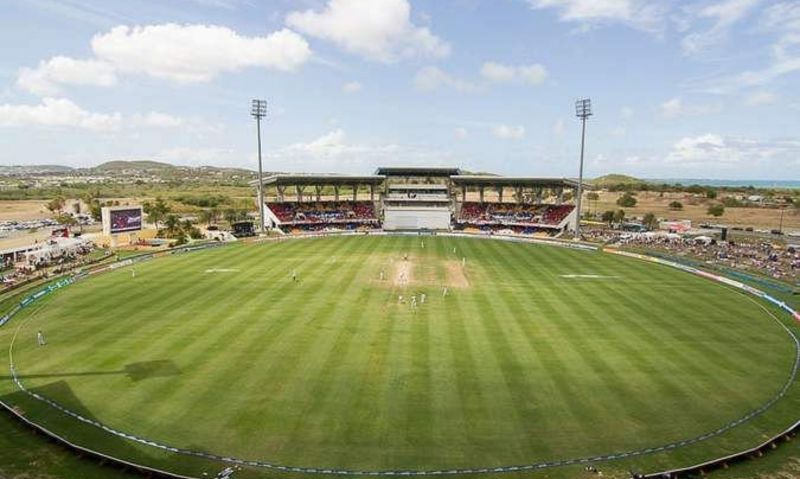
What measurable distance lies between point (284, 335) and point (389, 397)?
10.5m

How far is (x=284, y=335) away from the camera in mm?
29828

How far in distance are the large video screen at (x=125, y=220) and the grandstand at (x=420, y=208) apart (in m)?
21.0

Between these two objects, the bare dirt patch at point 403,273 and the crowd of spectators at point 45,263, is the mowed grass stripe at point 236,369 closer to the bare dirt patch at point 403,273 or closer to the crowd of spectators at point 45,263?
the bare dirt patch at point 403,273

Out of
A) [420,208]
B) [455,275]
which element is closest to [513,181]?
[420,208]

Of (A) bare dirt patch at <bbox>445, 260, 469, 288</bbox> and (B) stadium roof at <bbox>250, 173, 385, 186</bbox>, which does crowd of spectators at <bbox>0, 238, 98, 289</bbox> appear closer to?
(B) stadium roof at <bbox>250, 173, 385, 186</bbox>

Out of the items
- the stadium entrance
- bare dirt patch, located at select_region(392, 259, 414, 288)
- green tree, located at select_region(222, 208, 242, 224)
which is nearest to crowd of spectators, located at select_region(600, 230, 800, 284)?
the stadium entrance

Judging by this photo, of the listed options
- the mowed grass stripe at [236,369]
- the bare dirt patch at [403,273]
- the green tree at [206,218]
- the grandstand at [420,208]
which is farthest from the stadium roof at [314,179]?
the mowed grass stripe at [236,369]

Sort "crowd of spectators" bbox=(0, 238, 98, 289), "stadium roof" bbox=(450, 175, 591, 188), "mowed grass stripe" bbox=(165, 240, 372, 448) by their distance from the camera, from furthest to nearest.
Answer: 1. "stadium roof" bbox=(450, 175, 591, 188)
2. "crowd of spectators" bbox=(0, 238, 98, 289)
3. "mowed grass stripe" bbox=(165, 240, 372, 448)

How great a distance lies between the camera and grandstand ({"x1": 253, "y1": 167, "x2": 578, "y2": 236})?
282 feet

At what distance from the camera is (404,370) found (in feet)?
80.8

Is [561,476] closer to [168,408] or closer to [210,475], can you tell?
[210,475]

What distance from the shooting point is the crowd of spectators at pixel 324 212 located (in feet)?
290

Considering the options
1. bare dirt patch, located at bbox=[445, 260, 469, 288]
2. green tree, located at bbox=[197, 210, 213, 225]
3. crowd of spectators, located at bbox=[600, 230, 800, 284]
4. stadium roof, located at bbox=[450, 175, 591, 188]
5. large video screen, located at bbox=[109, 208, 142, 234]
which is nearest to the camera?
bare dirt patch, located at bbox=[445, 260, 469, 288]

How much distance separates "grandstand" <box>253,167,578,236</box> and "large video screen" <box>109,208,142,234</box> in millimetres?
21027
